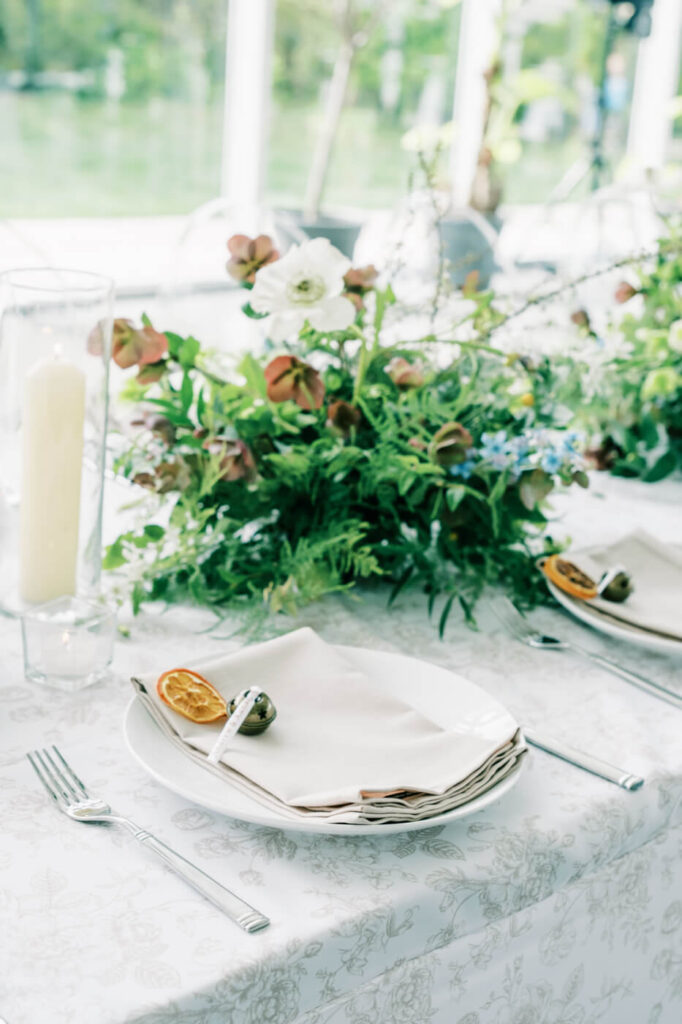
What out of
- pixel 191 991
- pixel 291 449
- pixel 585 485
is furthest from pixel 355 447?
pixel 191 991

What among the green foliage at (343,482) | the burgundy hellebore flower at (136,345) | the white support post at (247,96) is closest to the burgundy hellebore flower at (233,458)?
the green foliage at (343,482)

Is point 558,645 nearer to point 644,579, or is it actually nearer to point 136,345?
point 644,579

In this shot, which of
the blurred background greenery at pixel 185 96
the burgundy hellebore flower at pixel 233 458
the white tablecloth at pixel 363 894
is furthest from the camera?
the blurred background greenery at pixel 185 96

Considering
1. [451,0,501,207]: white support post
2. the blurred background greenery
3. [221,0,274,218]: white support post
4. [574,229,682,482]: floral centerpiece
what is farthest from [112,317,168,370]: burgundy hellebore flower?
[451,0,501,207]: white support post

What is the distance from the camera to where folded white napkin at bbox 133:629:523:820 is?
0.70 meters

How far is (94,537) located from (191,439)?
14 cm

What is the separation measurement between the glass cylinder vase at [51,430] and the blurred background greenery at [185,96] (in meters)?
2.23

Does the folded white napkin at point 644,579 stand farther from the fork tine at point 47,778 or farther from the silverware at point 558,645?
the fork tine at point 47,778

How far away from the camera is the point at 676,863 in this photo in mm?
869

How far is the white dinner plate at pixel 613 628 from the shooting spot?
1.00m

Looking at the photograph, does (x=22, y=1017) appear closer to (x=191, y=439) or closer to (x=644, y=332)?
(x=191, y=439)

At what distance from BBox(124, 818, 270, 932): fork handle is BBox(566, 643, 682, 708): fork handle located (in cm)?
46

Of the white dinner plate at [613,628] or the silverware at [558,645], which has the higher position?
the white dinner plate at [613,628]

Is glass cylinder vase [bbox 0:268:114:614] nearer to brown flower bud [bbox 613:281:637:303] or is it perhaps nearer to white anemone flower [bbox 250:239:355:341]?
white anemone flower [bbox 250:239:355:341]
